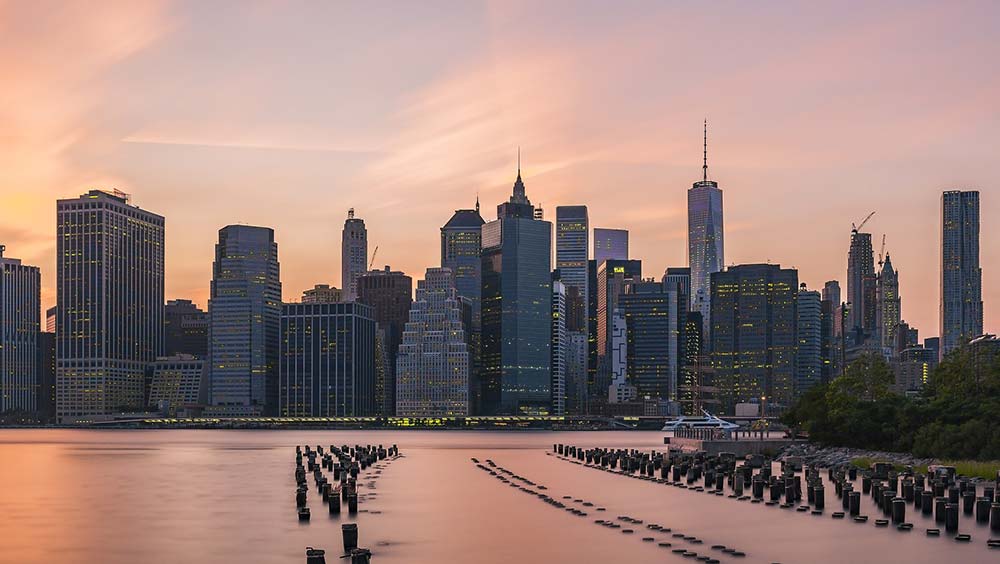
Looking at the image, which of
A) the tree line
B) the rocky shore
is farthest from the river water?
the tree line

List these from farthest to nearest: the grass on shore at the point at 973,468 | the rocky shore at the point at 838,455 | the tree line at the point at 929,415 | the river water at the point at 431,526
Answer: the rocky shore at the point at 838,455 < the tree line at the point at 929,415 < the grass on shore at the point at 973,468 < the river water at the point at 431,526

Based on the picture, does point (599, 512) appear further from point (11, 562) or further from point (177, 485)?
point (177, 485)

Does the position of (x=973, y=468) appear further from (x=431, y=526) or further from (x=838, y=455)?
(x=431, y=526)

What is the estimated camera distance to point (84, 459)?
17212cm

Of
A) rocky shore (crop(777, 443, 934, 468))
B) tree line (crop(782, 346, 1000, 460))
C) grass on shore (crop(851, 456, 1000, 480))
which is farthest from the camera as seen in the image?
rocky shore (crop(777, 443, 934, 468))

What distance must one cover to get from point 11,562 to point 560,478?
6030 cm

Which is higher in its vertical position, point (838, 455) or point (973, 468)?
point (973, 468)

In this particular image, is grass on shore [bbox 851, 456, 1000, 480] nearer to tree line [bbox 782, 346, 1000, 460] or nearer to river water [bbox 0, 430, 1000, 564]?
tree line [bbox 782, 346, 1000, 460]

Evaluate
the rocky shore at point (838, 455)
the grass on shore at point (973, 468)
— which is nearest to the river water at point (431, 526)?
the grass on shore at point (973, 468)

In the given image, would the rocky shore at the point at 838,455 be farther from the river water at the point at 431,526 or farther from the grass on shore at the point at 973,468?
the river water at the point at 431,526

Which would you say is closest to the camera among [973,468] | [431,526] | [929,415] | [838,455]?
[431,526]

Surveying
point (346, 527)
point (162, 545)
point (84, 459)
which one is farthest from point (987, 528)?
point (84, 459)

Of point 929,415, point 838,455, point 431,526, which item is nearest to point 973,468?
point 929,415

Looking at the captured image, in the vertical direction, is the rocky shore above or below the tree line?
below
